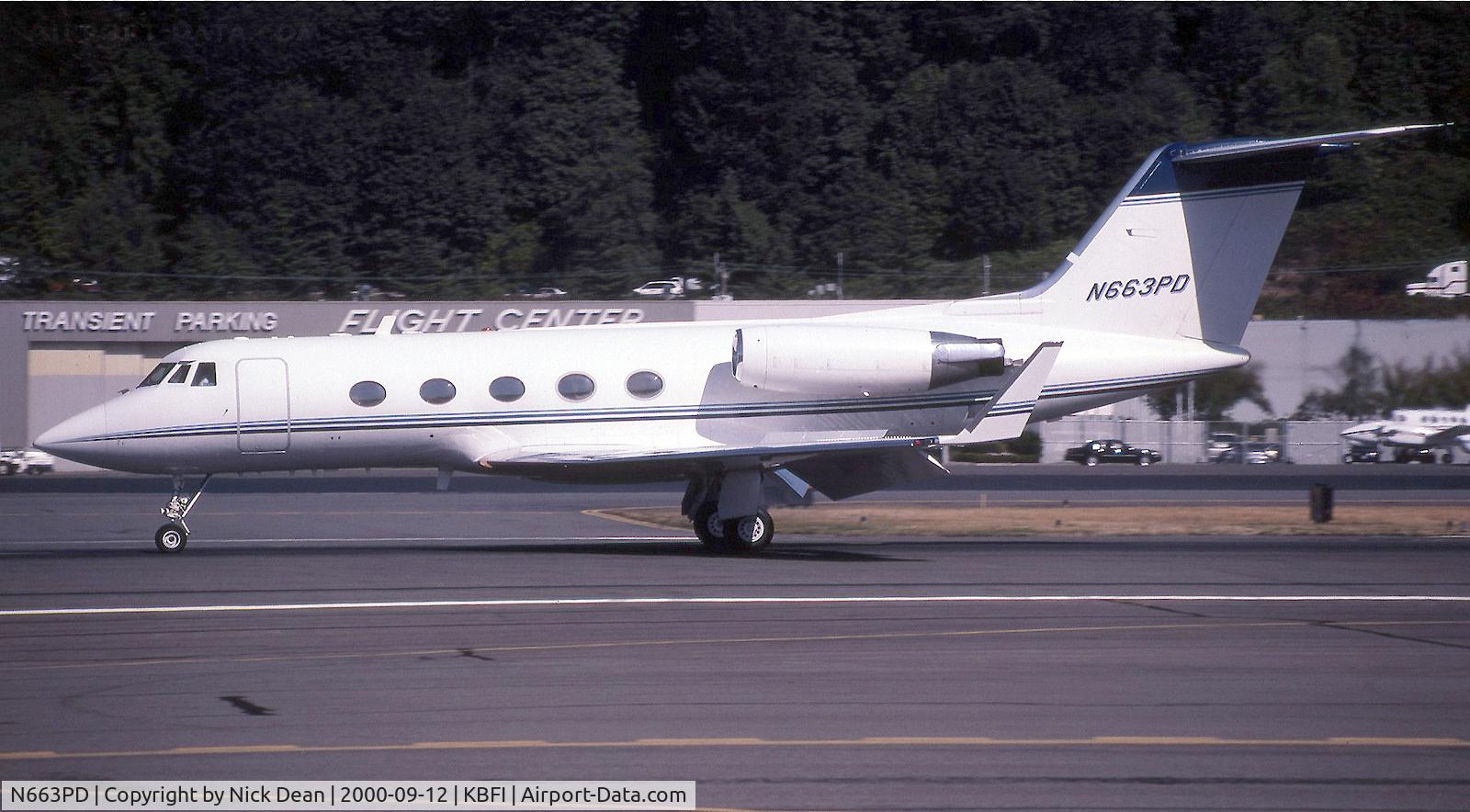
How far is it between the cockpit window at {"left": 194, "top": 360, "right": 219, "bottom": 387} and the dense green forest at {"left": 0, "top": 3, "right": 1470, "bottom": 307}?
4027cm

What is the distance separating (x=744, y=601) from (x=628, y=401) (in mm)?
5136

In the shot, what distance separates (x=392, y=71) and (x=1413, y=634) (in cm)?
6176

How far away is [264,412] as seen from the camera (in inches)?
756

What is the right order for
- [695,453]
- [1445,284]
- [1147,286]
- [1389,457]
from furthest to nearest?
[1445,284]
[1389,457]
[1147,286]
[695,453]

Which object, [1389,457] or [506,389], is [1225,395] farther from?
[506,389]

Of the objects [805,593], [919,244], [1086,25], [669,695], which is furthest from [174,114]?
[669,695]

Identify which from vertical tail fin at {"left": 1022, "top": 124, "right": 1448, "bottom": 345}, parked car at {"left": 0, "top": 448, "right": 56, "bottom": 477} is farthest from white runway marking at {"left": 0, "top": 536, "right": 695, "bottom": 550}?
parked car at {"left": 0, "top": 448, "right": 56, "bottom": 477}

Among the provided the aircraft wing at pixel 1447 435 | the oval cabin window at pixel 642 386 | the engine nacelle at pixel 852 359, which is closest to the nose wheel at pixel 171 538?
the oval cabin window at pixel 642 386

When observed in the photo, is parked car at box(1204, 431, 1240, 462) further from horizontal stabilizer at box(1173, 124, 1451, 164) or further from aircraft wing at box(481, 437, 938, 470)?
aircraft wing at box(481, 437, 938, 470)

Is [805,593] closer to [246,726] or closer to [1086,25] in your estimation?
[246,726]

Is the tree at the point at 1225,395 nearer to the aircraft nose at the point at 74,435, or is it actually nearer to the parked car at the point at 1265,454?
the parked car at the point at 1265,454

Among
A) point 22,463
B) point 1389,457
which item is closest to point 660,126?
point 22,463

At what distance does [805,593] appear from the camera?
15.4m

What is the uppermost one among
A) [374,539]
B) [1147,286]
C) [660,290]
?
[660,290]
